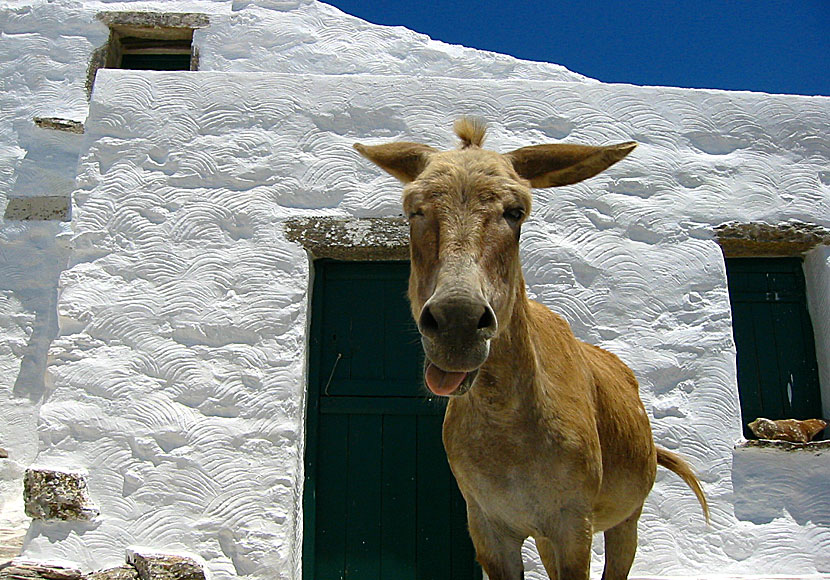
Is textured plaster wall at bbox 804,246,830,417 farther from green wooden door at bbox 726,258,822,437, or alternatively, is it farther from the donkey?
the donkey

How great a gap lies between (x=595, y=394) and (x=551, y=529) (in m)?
0.72

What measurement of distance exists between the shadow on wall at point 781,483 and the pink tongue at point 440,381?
2.89 metres

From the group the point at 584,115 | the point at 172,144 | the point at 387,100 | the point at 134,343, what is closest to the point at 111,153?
the point at 172,144

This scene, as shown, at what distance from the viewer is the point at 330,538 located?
4324 millimetres

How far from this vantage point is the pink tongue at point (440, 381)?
6.66ft

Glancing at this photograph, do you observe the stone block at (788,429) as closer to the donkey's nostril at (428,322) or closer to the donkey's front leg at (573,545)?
the donkey's front leg at (573,545)

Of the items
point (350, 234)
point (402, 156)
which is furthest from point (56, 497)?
point (402, 156)

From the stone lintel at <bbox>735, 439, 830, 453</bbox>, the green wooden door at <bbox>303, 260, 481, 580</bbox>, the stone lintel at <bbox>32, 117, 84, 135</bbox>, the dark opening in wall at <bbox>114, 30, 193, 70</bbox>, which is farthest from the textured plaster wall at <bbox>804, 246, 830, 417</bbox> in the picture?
the stone lintel at <bbox>32, 117, 84, 135</bbox>

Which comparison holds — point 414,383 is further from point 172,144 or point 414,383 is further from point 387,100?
point 172,144

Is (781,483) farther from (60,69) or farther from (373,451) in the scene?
(60,69)

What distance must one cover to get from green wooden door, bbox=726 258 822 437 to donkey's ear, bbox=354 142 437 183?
2.93 metres

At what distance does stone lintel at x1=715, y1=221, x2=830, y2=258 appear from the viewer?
4.59 meters

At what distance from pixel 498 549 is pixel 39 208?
4.86 m

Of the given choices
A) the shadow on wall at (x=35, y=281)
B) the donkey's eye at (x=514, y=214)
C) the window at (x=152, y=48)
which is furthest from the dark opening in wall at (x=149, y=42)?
the donkey's eye at (x=514, y=214)
